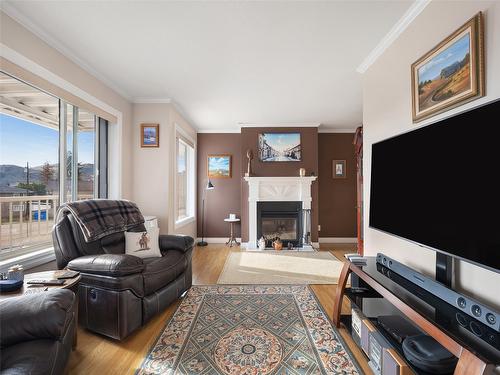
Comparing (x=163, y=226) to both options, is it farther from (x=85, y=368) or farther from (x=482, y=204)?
(x=482, y=204)

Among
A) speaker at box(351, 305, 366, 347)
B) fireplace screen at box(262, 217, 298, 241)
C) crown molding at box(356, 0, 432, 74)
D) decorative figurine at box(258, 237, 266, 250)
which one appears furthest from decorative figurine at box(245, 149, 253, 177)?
speaker at box(351, 305, 366, 347)

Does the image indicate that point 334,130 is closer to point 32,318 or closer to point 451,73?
point 451,73

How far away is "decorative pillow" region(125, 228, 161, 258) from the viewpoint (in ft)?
8.02

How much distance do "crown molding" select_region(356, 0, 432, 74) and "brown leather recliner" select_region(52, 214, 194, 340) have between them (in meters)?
2.84

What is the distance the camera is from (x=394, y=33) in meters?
2.06

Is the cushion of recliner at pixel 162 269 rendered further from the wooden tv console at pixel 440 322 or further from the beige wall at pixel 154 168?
the wooden tv console at pixel 440 322

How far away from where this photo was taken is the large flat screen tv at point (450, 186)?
105 cm

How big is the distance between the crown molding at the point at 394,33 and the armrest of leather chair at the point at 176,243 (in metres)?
2.67

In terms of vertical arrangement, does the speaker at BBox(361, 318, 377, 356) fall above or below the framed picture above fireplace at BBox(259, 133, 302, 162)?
below

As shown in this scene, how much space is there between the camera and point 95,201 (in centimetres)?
238

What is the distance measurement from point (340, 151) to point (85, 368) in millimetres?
5296

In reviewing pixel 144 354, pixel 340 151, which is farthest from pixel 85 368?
pixel 340 151

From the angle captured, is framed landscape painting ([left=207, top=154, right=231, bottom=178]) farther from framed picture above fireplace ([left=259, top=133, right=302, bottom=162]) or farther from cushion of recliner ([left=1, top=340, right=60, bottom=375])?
cushion of recliner ([left=1, top=340, right=60, bottom=375])

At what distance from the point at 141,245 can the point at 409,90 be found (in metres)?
2.79
